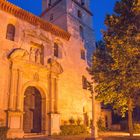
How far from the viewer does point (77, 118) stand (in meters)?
19.2

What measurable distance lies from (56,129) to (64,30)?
33.5ft

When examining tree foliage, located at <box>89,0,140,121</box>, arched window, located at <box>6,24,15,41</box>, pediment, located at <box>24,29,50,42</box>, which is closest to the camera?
tree foliage, located at <box>89,0,140,121</box>

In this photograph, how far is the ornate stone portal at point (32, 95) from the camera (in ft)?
48.5

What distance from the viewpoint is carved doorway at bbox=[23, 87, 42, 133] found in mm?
16592

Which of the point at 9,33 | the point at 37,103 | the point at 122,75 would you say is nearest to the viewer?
the point at 122,75

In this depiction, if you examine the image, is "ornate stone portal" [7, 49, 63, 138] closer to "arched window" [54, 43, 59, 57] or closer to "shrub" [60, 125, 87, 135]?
"shrub" [60, 125, 87, 135]

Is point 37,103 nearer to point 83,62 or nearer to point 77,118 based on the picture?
point 77,118

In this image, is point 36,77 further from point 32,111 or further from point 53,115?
point 53,115

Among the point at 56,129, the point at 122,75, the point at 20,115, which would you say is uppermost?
the point at 122,75

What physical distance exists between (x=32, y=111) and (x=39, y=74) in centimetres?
321

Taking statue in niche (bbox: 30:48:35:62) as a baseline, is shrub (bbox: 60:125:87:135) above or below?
below

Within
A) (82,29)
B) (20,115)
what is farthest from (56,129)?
(82,29)

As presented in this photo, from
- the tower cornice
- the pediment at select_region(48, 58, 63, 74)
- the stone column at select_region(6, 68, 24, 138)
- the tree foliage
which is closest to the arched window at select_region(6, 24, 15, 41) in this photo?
the tower cornice

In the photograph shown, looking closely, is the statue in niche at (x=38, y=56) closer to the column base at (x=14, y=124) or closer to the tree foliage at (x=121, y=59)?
the column base at (x=14, y=124)
